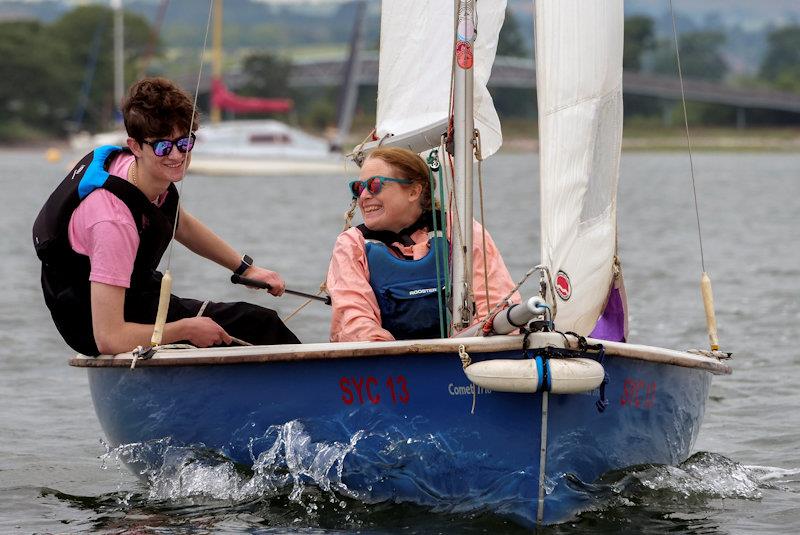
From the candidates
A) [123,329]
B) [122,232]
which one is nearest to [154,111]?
[122,232]

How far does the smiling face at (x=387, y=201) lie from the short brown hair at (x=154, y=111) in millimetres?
690

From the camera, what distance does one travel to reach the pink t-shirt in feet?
18.2

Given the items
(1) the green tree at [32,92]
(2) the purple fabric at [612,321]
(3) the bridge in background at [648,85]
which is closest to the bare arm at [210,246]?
(2) the purple fabric at [612,321]

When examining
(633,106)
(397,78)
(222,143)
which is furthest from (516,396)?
(633,106)

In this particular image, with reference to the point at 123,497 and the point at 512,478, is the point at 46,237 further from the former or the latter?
the point at 512,478

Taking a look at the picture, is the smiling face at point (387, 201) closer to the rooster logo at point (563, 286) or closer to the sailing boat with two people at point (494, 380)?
the sailing boat with two people at point (494, 380)

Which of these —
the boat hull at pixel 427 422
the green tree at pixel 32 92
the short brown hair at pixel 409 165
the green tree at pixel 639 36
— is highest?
the green tree at pixel 639 36

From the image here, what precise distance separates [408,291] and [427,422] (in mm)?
653

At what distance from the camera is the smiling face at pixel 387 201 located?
577cm

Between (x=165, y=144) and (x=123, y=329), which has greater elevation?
(x=165, y=144)

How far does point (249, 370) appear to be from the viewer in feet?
17.7

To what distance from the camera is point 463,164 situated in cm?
543

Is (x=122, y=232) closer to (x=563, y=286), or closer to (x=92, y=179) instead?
(x=92, y=179)

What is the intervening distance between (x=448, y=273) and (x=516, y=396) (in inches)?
28.3
